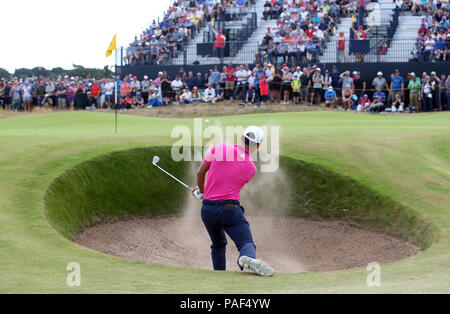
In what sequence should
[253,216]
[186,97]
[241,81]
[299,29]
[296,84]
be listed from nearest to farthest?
[253,216], [296,84], [241,81], [186,97], [299,29]

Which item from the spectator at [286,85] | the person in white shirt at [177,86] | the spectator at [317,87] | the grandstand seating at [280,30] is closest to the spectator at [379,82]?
the spectator at [317,87]

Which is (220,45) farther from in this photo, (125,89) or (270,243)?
(270,243)

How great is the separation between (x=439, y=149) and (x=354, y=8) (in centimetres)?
2849

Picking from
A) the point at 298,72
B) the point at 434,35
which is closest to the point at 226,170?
the point at 298,72

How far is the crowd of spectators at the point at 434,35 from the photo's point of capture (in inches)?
1385

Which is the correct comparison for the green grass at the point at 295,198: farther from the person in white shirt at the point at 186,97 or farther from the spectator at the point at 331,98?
the person in white shirt at the point at 186,97

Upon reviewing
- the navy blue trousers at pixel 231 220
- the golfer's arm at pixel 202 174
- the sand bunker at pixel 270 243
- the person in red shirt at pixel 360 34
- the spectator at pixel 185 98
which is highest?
the person in red shirt at pixel 360 34

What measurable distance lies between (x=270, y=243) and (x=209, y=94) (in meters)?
24.8

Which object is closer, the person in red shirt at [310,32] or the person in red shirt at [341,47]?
the person in red shirt at [341,47]

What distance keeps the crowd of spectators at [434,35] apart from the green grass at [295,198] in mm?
17681

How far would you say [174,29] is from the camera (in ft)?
153

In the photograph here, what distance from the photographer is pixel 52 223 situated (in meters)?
11.5

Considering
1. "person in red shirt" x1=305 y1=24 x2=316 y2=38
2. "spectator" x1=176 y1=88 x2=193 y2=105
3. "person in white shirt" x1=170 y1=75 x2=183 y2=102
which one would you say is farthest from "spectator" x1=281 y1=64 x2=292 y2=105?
"person in white shirt" x1=170 y1=75 x2=183 y2=102

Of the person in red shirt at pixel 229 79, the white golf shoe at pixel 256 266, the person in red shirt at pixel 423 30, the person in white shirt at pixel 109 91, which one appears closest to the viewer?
the white golf shoe at pixel 256 266
